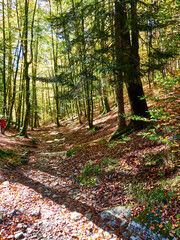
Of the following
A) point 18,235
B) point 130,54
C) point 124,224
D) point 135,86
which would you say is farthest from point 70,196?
point 130,54

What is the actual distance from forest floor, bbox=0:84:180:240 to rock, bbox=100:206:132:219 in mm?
94

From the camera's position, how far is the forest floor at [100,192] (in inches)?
119

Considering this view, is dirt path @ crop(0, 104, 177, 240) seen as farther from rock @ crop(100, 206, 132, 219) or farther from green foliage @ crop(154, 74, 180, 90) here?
green foliage @ crop(154, 74, 180, 90)

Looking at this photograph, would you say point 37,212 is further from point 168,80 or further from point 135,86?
point 135,86

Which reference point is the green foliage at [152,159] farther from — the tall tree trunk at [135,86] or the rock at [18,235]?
the rock at [18,235]

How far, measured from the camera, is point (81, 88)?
6598 millimetres

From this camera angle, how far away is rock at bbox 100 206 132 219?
3.31 metres

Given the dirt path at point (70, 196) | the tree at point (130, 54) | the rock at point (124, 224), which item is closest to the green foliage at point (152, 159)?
the dirt path at point (70, 196)

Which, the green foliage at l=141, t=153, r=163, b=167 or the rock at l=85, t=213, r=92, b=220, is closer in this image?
the rock at l=85, t=213, r=92, b=220

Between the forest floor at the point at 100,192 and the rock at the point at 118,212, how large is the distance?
94 millimetres

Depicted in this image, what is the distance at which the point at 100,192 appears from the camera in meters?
4.45

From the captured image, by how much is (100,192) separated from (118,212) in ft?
3.54

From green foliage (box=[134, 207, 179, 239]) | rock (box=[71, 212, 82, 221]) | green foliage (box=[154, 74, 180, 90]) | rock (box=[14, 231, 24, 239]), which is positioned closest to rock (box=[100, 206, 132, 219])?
green foliage (box=[134, 207, 179, 239])

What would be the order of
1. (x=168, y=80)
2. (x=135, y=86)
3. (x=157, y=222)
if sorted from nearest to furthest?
(x=157, y=222) → (x=168, y=80) → (x=135, y=86)
